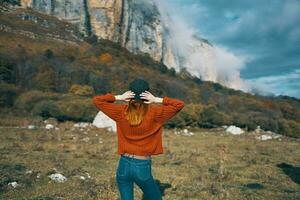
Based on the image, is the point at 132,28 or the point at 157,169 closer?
the point at 157,169

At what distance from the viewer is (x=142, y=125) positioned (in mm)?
5434

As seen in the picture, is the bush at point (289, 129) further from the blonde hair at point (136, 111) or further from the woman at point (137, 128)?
the blonde hair at point (136, 111)

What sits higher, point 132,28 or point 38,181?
point 132,28

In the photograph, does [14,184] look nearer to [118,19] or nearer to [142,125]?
[142,125]

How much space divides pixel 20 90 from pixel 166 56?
121832 mm

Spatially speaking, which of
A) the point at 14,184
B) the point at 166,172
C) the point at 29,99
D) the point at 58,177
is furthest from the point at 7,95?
the point at 14,184

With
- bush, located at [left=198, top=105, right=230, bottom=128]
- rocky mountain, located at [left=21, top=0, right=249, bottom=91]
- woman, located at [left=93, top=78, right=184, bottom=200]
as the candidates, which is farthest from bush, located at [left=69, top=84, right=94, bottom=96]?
rocky mountain, located at [left=21, top=0, right=249, bottom=91]

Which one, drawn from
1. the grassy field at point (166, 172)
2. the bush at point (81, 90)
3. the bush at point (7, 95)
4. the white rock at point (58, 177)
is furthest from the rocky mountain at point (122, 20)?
the white rock at point (58, 177)

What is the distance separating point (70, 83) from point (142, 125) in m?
55.5

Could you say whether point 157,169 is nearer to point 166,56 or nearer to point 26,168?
point 26,168

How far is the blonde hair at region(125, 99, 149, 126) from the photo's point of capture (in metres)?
5.36

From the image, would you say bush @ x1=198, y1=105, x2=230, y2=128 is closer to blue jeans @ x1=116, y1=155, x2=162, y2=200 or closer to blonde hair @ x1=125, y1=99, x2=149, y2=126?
blue jeans @ x1=116, y1=155, x2=162, y2=200

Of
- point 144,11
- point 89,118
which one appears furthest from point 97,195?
point 144,11

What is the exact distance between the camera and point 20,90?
48125 millimetres
